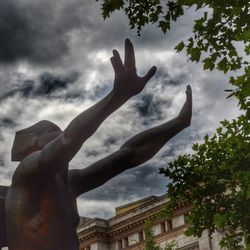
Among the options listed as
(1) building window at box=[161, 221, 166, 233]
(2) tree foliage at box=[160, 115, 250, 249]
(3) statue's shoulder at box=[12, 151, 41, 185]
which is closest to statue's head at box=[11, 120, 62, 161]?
(3) statue's shoulder at box=[12, 151, 41, 185]

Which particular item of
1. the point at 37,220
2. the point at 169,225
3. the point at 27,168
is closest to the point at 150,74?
the point at 27,168

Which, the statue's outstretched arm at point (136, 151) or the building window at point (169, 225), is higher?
the building window at point (169, 225)

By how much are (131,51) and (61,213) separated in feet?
4.81

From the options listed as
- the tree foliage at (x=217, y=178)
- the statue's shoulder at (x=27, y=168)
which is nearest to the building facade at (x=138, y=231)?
the tree foliage at (x=217, y=178)

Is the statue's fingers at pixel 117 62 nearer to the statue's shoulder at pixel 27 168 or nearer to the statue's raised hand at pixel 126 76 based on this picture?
the statue's raised hand at pixel 126 76

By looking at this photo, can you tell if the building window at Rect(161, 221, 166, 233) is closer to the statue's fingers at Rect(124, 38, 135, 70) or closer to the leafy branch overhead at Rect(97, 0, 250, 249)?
the leafy branch overhead at Rect(97, 0, 250, 249)

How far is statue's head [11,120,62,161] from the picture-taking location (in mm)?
5090

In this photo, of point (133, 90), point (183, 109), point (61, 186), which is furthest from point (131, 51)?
point (61, 186)

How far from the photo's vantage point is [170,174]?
18.4 meters

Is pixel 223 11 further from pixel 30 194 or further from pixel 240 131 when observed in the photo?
pixel 240 131

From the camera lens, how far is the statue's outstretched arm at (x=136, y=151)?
5109 mm

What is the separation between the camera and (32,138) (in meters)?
5.11

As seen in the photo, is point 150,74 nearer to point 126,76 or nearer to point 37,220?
point 126,76

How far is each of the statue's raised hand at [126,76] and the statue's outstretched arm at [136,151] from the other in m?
0.85
